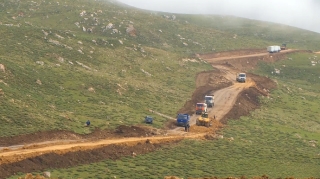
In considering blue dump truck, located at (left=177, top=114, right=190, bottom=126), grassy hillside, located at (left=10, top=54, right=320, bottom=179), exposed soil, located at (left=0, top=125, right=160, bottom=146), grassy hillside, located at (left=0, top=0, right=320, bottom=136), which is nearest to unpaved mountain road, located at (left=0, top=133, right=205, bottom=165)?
exposed soil, located at (left=0, top=125, right=160, bottom=146)

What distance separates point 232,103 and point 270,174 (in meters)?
39.5

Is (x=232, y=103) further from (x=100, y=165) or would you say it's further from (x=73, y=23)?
(x=73, y=23)

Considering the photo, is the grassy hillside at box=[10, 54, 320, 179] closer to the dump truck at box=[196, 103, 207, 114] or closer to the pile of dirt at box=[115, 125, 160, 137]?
the dump truck at box=[196, 103, 207, 114]

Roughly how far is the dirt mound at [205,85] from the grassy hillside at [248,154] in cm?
1100

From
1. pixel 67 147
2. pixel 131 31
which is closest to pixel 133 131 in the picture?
pixel 67 147

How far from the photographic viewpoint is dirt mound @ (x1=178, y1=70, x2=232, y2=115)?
270ft

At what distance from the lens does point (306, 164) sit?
55.6 metres

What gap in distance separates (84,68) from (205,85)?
1241 inches

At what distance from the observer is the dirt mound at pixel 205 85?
82.2m

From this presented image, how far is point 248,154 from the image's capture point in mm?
56719

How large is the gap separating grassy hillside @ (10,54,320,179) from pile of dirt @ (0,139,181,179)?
120cm

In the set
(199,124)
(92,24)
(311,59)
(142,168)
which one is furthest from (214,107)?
(311,59)

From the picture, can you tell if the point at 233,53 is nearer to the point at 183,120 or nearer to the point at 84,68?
the point at 84,68

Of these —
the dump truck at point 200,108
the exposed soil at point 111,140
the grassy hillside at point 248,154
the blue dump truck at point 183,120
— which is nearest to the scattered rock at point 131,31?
the exposed soil at point 111,140
